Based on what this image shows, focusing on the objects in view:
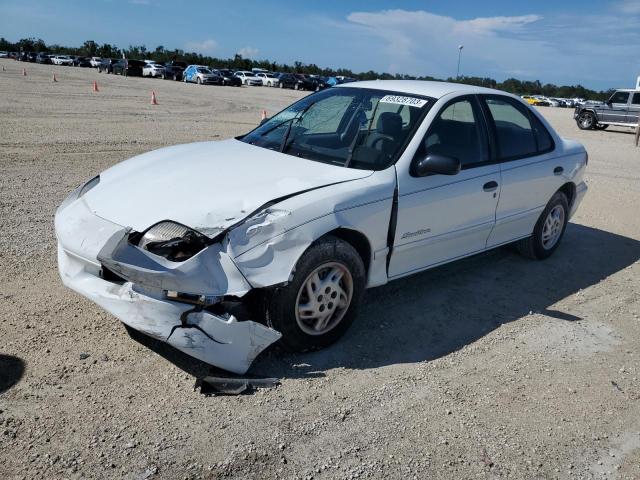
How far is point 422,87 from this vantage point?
4.85m

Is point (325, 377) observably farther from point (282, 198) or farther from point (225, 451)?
point (282, 198)

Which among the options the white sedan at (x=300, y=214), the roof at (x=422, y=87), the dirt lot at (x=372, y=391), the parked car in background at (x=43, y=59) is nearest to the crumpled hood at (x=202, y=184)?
the white sedan at (x=300, y=214)

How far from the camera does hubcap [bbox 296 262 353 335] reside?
362 centimetres

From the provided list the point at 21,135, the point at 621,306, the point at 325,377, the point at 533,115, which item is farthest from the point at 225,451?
the point at 21,135

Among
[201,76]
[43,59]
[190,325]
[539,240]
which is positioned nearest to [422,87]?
[539,240]

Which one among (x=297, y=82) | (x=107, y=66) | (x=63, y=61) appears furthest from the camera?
(x=63, y=61)

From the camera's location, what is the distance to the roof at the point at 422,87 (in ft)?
15.4

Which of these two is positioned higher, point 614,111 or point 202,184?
point 614,111

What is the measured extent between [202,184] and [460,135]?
223 cm

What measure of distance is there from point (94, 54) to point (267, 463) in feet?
343

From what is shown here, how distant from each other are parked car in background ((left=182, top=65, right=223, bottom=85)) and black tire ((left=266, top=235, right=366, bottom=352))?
4443 centimetres

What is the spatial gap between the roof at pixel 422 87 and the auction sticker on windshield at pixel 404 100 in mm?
106

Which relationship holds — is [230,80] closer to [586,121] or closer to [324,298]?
[586,121]

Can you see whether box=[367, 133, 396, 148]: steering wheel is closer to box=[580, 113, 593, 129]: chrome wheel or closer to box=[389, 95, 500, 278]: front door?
box=[389, 95, 500, 278]: front door
